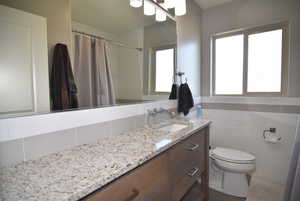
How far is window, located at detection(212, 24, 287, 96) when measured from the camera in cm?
210

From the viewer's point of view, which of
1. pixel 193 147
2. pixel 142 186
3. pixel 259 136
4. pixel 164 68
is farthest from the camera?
pixel 259 136

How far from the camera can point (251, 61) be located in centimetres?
227

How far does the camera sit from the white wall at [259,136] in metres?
2.00

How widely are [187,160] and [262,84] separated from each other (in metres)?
1.67

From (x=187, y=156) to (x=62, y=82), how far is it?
1.00 metres

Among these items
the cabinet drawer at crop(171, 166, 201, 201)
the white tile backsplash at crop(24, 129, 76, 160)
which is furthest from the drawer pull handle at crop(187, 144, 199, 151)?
the white tile backsplash at crop(24, 129, 76, 160)

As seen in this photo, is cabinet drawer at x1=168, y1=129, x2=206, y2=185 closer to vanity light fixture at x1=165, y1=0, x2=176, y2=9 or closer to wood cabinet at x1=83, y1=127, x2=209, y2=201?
wood cabinet at x1=83, y1=127, x2=209, y2=201

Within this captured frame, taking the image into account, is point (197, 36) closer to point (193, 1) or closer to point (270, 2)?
point (193, 1)

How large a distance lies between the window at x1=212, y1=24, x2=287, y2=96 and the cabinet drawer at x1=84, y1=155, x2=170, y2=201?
1905 mm

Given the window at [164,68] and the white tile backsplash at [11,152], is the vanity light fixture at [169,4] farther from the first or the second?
the white tile backsplash at [11,152]

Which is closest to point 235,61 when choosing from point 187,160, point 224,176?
point 224,176

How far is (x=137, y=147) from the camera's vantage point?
38.1 inches

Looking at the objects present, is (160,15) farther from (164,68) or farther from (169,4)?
(164,68)

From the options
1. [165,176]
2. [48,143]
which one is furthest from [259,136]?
[48,143]
